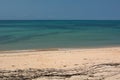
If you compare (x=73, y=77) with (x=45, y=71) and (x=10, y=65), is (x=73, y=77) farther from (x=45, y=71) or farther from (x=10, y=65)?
(x=10, y=65)

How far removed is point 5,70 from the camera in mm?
11750

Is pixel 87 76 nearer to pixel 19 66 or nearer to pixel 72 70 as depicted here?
pixel 72 70

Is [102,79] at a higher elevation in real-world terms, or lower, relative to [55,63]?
lower

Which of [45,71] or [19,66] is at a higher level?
[19,66]

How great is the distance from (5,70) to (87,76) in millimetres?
3356

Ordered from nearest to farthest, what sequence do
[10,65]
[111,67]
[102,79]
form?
[102,79]
[111,67]
[10,65]

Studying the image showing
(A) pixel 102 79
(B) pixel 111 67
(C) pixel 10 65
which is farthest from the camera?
(C) pixel 10 65

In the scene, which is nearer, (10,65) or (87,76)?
(87,76)

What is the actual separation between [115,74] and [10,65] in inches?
186

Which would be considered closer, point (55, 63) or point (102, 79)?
point (102, 79)

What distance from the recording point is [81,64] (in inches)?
504

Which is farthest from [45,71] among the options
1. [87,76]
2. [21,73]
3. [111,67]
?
[111,67]

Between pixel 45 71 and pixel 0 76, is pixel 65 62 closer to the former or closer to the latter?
pixel 45 71

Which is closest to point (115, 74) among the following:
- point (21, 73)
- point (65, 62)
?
point (65, 62)
